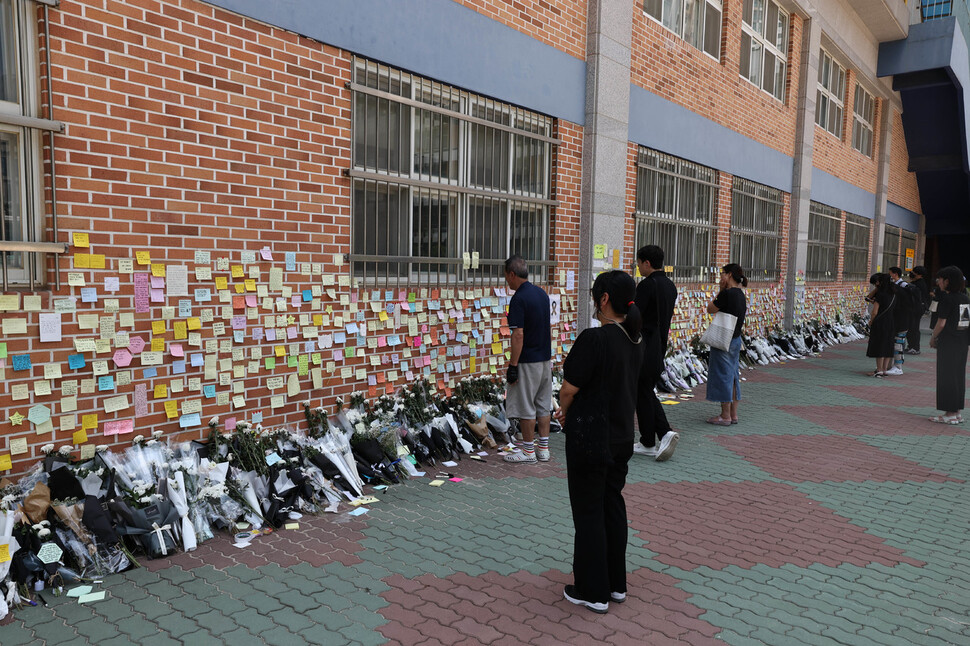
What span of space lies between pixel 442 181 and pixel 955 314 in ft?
21.9

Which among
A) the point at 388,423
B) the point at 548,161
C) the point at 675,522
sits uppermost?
the point at 548,161

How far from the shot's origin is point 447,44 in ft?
21.8

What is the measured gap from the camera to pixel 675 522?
196 inches

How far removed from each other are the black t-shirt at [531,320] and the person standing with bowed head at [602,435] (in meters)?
2.26

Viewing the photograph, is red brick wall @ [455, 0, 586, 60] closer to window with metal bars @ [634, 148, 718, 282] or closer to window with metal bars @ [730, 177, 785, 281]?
window with metal bars @ [634, 148, 718, 282]

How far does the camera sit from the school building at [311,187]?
4109 mm

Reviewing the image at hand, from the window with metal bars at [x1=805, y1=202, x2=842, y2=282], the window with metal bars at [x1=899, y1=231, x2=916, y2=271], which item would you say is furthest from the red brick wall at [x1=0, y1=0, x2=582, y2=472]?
the window with metal bars at [x1=899, y1=231, x2=916, y2=271]

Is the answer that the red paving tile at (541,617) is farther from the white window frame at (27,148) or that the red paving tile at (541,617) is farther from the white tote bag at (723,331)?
the white tote bag at (723,331)

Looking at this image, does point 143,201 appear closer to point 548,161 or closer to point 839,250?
point 548,161

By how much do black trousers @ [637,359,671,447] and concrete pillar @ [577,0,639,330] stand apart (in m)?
2.33

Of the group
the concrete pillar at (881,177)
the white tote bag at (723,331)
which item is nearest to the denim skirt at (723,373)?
the white tote bag at (723,331)

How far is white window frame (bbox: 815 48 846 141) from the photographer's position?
57.7ft

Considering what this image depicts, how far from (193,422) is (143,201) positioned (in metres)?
1.59

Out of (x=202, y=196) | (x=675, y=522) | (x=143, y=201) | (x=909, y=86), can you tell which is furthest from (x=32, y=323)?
(x=909, y=86)
